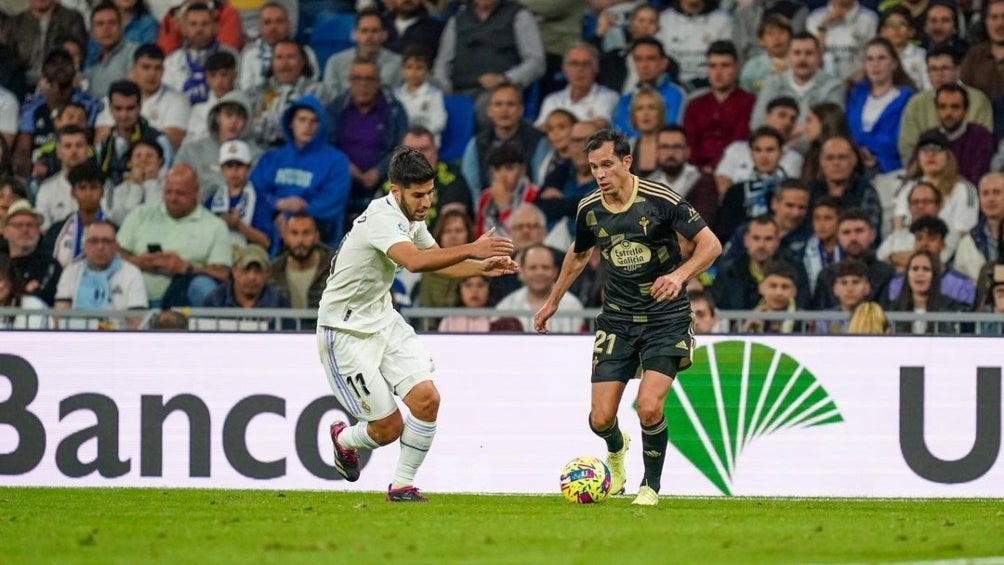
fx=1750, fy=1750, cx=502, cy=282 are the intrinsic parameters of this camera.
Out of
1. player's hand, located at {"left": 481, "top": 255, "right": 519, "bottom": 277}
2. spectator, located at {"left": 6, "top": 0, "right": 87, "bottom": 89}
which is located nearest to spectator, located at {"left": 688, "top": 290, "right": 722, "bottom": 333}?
player's hand, located at {"left": 481, "top": 255, "right": 519, "bottom": 277}

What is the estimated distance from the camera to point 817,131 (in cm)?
1728

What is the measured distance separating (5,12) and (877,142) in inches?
405

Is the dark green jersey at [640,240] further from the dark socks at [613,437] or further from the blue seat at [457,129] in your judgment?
the blue seat at [457,129]

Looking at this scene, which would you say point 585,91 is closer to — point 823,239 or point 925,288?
point 823,239

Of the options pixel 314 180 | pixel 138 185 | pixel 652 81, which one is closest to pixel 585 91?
pixel 652 81

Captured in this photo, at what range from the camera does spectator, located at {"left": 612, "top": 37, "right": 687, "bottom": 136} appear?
18016 mm

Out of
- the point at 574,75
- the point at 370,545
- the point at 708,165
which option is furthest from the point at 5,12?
the point at 370,545

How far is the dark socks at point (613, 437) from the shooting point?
1202 centimetres

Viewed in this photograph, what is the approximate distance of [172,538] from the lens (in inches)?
374

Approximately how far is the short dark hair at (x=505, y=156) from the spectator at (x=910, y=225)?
3.62 metres

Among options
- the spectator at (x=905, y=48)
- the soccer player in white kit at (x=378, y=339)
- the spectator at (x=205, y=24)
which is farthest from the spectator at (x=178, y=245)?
the spectator at (x=905, y=48)

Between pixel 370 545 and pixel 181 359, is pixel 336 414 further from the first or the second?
pixel 370 545

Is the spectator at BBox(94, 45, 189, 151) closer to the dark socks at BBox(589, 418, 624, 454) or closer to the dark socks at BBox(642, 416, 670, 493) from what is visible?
the dark socks at BBox(589, 418, 624, 454)

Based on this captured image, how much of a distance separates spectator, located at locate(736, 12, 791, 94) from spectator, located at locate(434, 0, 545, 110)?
7.22ft
